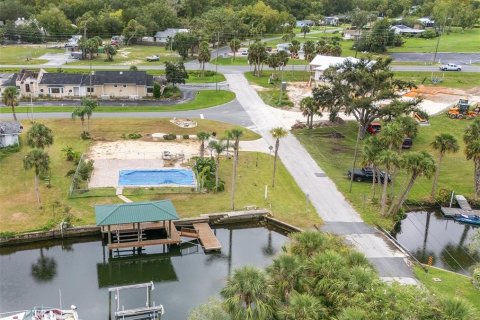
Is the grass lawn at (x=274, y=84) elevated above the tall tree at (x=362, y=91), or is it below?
below

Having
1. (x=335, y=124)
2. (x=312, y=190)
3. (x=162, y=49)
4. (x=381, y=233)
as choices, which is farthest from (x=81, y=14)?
(x=381, y=233)

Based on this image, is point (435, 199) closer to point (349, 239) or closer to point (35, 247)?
point (349, 239)

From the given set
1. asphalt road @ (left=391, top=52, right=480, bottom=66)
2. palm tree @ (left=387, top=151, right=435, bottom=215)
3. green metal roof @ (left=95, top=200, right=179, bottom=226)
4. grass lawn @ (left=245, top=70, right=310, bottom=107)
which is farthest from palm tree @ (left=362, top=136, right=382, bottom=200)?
asphalt road @ (left=391, top=52, right=480, bottom=66)

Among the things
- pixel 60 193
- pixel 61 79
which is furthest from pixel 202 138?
pixel 61 79

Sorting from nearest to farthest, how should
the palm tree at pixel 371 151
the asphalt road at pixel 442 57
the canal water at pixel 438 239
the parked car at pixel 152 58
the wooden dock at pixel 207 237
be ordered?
the canal water at pixel 438 239 → the wooden dock at pixel 207 237 → the palm tree at pixel 371 151 → the parked car at pixel 152 58 → the asphalt road at pixel 442 57

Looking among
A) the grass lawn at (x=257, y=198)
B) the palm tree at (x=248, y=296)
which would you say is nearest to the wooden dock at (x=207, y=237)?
the grass lawn at (x=257, y=198)

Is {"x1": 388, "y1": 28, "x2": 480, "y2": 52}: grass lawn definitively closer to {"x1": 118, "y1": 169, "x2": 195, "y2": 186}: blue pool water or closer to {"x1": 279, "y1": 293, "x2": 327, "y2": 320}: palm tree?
{"x1": 118, "y1": 169, "x2": 195, "y2": 186}: blue pool water

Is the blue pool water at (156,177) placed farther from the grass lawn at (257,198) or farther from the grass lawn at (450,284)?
the grass lawn at (450,284)
